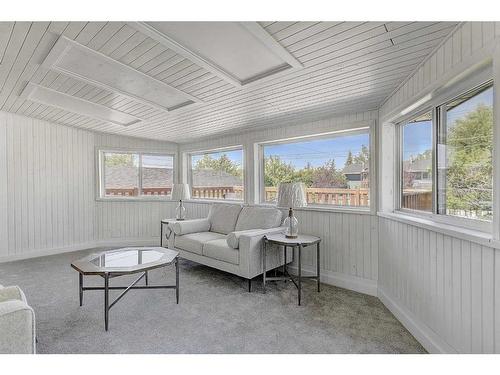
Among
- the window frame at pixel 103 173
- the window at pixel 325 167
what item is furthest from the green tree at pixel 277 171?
the window frame at pixel 103 173

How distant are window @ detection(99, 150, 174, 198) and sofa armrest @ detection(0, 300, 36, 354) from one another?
4.16 metres

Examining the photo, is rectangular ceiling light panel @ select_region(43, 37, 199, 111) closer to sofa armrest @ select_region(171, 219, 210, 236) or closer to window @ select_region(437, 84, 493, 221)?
sofa armrest @ select_region(171, 219, 210, 236)

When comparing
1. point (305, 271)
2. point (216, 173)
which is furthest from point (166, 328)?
point (216, 173)

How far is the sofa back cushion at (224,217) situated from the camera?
12.8 feet

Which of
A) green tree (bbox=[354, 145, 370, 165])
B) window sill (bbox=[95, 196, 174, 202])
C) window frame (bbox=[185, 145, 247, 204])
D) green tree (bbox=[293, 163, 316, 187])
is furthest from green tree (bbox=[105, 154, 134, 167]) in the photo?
green tree (bbox=[354, 145, 370, 165])

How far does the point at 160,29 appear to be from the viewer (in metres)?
1.71

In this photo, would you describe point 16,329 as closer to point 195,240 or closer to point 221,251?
point 221,251

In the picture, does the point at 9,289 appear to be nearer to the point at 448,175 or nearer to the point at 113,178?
the point at 448,175

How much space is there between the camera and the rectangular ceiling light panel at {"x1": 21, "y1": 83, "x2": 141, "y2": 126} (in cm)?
309

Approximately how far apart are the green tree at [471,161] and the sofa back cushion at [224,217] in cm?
256

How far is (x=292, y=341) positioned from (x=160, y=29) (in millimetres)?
2328

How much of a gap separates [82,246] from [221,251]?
3108 mm

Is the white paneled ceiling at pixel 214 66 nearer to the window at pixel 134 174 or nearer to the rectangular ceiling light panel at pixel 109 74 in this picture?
the rectangular ceiling light panel at pixel 109 74
